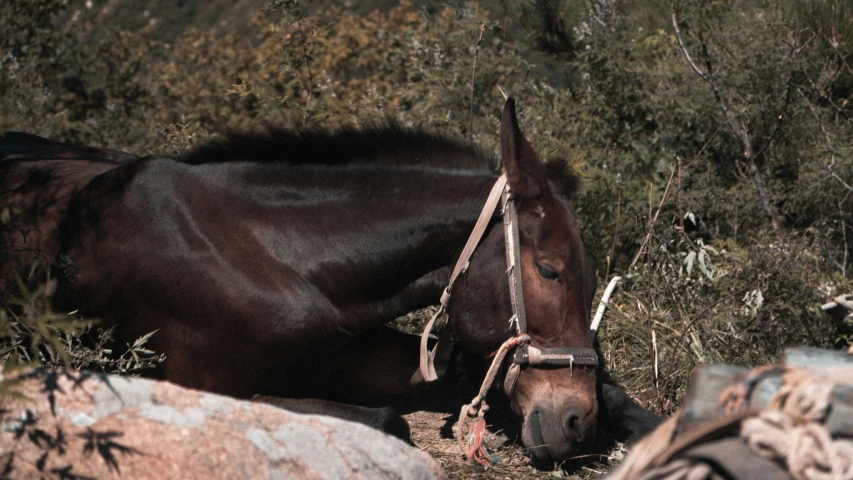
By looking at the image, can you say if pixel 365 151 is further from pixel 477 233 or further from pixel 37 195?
pixel 37 195

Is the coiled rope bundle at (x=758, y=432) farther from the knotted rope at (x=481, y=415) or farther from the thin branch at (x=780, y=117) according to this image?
the thin branch at (x=780, y=117)

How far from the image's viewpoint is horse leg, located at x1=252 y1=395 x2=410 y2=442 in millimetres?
3750

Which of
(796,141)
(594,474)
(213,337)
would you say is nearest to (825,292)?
(796,141)

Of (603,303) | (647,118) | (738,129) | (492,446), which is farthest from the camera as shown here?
(647,118)

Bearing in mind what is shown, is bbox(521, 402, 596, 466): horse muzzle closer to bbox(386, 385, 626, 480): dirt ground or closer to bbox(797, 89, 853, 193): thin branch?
bbox(386, 385, 626, 480): dirt ground

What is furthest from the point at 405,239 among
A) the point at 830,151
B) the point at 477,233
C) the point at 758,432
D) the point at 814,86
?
the point at 814,86

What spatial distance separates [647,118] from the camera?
6.95m

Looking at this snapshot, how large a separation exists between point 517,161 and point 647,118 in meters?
3.52

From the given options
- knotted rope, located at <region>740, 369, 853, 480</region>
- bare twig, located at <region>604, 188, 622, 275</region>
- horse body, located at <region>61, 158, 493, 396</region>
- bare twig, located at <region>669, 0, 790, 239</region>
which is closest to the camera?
knotted rope, located at <region>740, 369, 853, 480</region>

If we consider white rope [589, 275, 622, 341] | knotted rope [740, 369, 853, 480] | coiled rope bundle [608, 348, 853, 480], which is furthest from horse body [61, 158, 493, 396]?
knotted rope [740, 369, 853, 480]

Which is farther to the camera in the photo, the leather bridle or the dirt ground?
the dirt ground

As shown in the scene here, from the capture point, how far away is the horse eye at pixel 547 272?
3715 mm

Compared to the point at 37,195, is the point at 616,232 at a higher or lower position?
lower

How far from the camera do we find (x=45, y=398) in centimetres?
218
